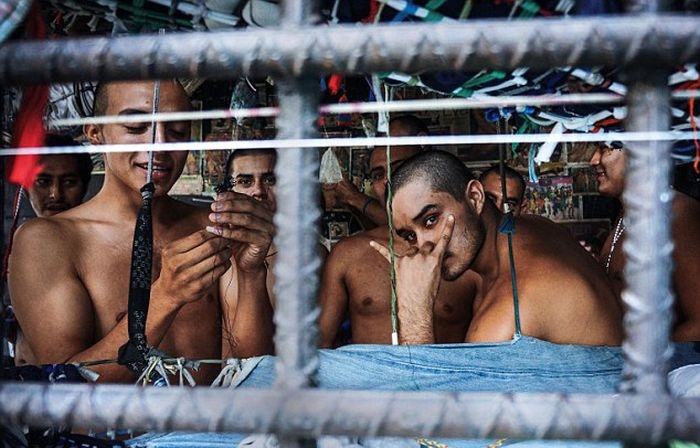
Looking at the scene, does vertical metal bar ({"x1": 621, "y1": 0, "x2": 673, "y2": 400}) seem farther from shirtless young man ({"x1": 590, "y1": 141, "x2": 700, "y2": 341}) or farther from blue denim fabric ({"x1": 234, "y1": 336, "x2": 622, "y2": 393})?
shirtless young man ({"x1": 590, "y1": 141, "x2": 700, "y2": 341})

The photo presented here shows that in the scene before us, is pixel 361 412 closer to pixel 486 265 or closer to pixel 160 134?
pixel 160 134

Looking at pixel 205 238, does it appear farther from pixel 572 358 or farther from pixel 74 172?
pixel 74 172

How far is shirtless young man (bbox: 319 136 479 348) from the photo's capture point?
130 inches

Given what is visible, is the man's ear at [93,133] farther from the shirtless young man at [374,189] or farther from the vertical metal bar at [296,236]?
the vertical metal bar at [296,236]

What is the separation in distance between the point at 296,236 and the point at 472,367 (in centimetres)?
149

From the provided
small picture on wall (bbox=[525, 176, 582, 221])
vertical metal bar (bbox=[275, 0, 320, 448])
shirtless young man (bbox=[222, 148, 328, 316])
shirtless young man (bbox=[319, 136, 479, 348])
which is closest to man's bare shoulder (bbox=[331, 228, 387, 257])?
shirtless young man (bbox=[319, 136, 479, 348])

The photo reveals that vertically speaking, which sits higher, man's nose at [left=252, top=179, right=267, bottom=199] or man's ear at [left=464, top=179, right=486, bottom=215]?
man's nose at [left=252, top=179, right=267, bottom=199]

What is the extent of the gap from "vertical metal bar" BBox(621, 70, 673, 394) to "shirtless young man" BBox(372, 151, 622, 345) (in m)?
1.67

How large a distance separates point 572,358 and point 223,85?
2066 millimetres

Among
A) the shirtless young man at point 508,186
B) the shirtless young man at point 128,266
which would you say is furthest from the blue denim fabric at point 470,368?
the shirtless young man at point 508,186

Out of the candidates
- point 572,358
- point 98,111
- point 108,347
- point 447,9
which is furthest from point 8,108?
point 572,358

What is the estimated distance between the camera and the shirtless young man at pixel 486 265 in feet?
7.68

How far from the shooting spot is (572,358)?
6.82 ft

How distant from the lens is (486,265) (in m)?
2.81
